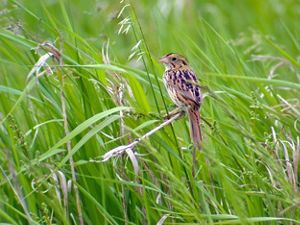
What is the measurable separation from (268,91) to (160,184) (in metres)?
1.04

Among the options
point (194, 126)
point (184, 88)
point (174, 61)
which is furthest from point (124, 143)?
point (174, 61)

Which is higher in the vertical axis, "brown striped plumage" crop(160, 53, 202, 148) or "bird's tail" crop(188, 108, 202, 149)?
"brown striped plumage" crop(160, 53, 202, 148)

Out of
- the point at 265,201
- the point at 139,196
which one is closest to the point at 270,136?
the point at 265,201

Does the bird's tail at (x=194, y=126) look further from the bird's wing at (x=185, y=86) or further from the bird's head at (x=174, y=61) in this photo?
the bird's head at (x=174, y=61)

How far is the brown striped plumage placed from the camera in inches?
163

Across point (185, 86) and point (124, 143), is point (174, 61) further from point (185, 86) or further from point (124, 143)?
point (124, 143)

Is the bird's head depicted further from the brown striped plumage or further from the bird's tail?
the bird's tail

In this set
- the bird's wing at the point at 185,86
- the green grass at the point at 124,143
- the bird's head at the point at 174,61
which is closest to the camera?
the green grass at the point at 124,143

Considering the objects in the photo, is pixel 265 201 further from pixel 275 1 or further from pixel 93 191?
pixel 275 1

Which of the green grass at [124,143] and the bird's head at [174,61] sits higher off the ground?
the bird's head at [174,61]

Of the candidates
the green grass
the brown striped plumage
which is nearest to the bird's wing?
the brown striped plumage

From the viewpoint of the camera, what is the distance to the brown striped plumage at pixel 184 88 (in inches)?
163

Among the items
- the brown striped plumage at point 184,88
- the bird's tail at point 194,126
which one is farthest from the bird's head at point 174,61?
the bird's tail at point 194,126

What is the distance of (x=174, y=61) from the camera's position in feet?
16.0
